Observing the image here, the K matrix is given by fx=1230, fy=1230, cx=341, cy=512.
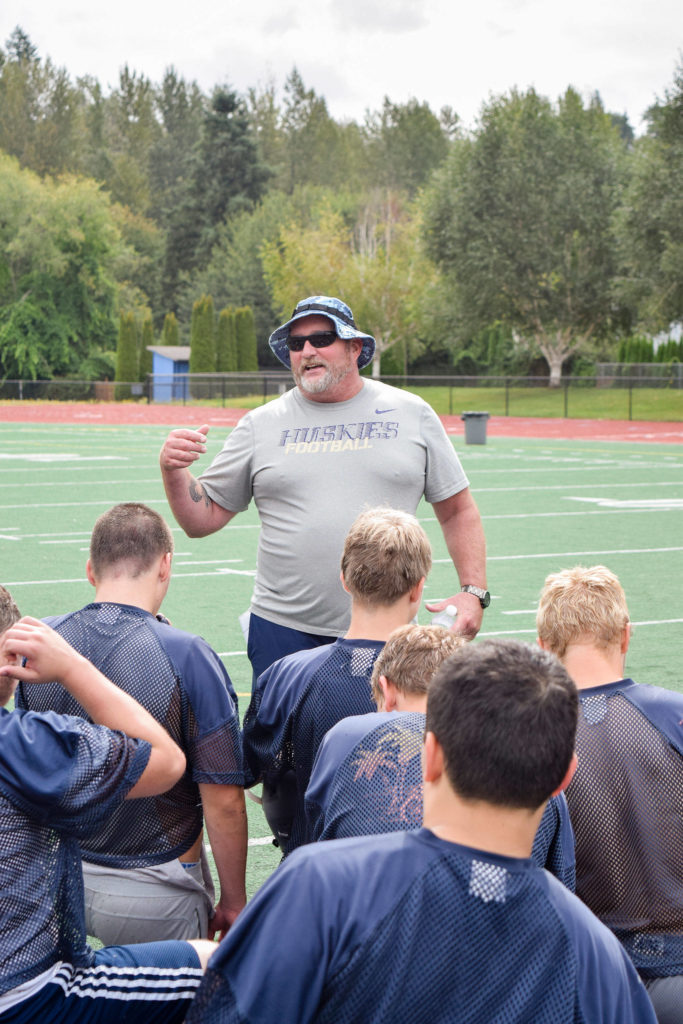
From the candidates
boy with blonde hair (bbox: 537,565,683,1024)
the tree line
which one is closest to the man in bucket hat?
boy with blonde hair (bbox: 537,565,683,1024)

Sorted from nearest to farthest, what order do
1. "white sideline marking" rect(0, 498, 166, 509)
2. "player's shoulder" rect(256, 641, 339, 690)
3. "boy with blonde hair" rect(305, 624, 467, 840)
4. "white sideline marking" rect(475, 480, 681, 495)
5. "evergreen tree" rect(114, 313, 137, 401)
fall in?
"boy with blonde hair" rect(305, 624, 467, 840), "player's shoulder" rect(256, 641, 339, 690), "white sideline marking" rect(0, 498, 166, 509), "white sideline marking" rect(475, 480, 681, 495), "evergreen tree" rect(114, 313, 137, 401)

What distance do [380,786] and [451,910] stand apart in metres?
0.82

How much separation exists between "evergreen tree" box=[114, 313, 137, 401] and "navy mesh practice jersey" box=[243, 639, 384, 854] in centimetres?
5855

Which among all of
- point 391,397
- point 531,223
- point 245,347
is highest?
point 531,223

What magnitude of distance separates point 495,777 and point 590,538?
40.6 ft

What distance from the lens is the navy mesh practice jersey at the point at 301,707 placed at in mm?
3369

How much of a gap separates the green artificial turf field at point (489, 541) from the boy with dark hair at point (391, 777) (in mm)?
1863

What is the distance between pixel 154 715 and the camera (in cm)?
332

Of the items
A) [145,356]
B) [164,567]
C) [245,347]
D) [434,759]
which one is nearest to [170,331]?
[145,356]

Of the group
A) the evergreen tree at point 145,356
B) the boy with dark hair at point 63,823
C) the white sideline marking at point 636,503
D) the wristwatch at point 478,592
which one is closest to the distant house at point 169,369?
the evergreen tree at point 145,356

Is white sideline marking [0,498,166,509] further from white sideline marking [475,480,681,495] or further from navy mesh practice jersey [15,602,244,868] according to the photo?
navy mesh practice jersey [15,602,244,868]

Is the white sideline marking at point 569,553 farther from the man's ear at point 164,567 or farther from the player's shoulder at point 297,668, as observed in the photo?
the man's ear at point 164,567

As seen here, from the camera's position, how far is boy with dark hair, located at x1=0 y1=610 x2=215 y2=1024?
2.36m

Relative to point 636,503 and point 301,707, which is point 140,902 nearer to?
point 301,707
